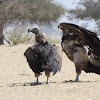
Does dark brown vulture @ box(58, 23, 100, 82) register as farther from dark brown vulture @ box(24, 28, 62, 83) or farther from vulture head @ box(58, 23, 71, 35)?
dark brown vulture @ box(24, 28, 62, 83)

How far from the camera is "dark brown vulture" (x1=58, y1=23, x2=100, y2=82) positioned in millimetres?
7508

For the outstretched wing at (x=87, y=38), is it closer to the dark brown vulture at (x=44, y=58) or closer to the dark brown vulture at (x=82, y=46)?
the dark brown vulture at (x=82, y=46)

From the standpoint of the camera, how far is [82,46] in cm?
758

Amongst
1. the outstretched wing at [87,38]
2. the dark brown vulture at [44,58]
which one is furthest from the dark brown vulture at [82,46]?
the dark brown vulture at [44,58]

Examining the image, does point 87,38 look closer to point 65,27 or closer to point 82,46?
point 82,46

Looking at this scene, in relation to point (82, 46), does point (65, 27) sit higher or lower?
higher

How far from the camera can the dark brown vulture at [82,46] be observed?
296 inches

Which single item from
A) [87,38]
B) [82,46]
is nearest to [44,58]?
[82,46]

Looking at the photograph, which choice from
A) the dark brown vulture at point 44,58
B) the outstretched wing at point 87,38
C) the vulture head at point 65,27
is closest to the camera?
the dark brown vulture at point 44,58

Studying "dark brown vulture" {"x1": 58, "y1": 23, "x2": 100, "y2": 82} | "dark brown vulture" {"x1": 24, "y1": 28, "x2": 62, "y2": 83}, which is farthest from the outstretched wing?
"dark brown vulture" {"x1": 24, "y1": 28, "x2": 62, "y2": 83}

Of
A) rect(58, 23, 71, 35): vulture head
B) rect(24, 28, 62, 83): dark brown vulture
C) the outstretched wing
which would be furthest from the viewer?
rect(58, 23, 71, 35): vulture head

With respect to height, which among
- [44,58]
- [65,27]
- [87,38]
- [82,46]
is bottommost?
[44,58]

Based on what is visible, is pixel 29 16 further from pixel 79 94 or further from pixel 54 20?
pixel 79 94

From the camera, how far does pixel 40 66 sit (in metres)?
6.92
